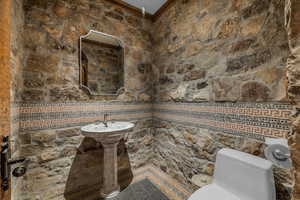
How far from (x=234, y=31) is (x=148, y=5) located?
1.30 metres

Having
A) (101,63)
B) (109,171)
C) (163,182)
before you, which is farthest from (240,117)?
(101,63)

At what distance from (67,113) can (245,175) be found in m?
1.84

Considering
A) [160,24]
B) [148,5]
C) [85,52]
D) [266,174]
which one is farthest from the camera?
[160,24]

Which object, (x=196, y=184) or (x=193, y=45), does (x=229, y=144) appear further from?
(x=193, y=45)

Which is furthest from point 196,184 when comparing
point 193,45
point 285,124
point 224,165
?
point 193,45

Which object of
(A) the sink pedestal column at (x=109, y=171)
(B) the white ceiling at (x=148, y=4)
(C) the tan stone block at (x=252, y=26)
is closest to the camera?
(C) the tan stone block at (x=252, y=26)

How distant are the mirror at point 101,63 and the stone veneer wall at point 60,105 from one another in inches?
3.1

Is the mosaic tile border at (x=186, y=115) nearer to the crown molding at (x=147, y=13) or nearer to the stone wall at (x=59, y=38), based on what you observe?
the stone wall at (x=59, y=38)

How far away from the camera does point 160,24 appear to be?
2.03 meters

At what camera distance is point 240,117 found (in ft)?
3.74

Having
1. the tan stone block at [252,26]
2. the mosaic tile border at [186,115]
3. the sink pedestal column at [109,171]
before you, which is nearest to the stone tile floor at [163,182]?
the sink pedestal column at [109,171]

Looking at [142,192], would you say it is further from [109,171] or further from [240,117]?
[240,117]

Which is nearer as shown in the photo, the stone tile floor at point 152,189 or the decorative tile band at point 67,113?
the decorative tile band at point 67,113

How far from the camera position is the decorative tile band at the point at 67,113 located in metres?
1.27
